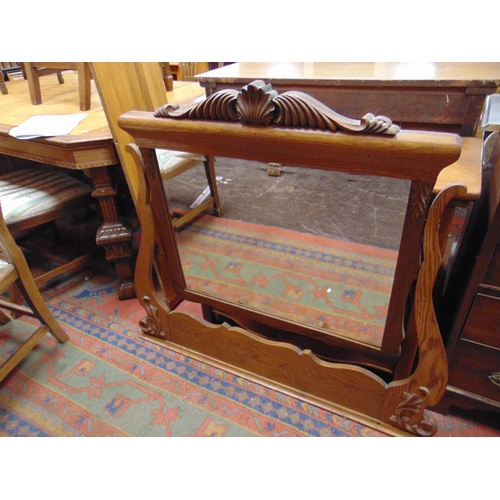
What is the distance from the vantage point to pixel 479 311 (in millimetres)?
872

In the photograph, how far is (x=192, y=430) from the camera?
109 cm

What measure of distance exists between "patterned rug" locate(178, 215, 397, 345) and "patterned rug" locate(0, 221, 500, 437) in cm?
31

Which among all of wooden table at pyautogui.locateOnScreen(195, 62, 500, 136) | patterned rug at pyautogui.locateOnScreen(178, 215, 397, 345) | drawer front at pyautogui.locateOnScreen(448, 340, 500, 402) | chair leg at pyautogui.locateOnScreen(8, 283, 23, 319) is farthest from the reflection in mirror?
chair leg at pyautogui.locateOnScreen(8, 283, 23, 319)

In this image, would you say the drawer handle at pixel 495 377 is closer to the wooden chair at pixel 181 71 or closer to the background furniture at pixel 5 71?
the wooden chair at pixel 181 71

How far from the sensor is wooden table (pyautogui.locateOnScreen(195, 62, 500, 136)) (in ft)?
4.14

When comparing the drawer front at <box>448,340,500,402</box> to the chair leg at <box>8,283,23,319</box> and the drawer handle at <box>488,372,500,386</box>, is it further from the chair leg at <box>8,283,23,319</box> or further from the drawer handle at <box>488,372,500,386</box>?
the chair leg at <box>8,283,23,319</box>

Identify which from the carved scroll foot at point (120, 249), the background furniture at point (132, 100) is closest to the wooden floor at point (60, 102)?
the background furniture at point (132, 100)

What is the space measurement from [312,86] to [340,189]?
734 millimetres

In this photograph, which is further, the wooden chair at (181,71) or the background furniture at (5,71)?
the background furniture at (5,71)

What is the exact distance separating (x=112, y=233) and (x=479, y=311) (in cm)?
133

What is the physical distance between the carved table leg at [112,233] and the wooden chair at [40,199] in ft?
0.63

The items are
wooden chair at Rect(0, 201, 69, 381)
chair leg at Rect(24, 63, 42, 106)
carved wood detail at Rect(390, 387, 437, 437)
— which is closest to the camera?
carved wood detail at Rect(390, 387, 437, 437)

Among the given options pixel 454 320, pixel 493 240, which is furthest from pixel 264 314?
pixel 493 240

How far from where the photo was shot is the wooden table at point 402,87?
126cm
